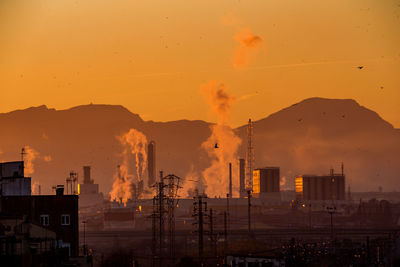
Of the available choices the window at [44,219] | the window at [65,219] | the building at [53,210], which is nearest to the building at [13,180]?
the building at [53,210]

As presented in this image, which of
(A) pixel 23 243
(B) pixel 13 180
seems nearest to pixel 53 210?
(B) pixel 13 180

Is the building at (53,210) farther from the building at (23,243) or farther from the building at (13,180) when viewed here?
the building at (23,243)

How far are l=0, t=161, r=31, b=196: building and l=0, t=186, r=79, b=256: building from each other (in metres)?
2.31

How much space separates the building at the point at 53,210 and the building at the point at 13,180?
7.57 ft

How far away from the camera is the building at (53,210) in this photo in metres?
73.0

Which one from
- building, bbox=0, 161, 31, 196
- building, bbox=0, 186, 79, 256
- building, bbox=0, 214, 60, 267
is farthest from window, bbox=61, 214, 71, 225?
building, bbox=0, 214, 60, 267

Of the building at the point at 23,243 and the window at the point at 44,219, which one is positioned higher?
the window at the point at 44,219

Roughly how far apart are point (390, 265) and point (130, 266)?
66.4ft

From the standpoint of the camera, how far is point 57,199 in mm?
73875

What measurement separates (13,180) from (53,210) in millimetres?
4608

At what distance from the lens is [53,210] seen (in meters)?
73.9

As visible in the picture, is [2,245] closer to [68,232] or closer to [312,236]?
[68,232]

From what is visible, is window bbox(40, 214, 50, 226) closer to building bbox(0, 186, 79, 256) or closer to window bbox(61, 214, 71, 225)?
building bbox(0, 186, 79, 256)

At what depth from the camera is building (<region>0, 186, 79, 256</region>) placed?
240 feet
